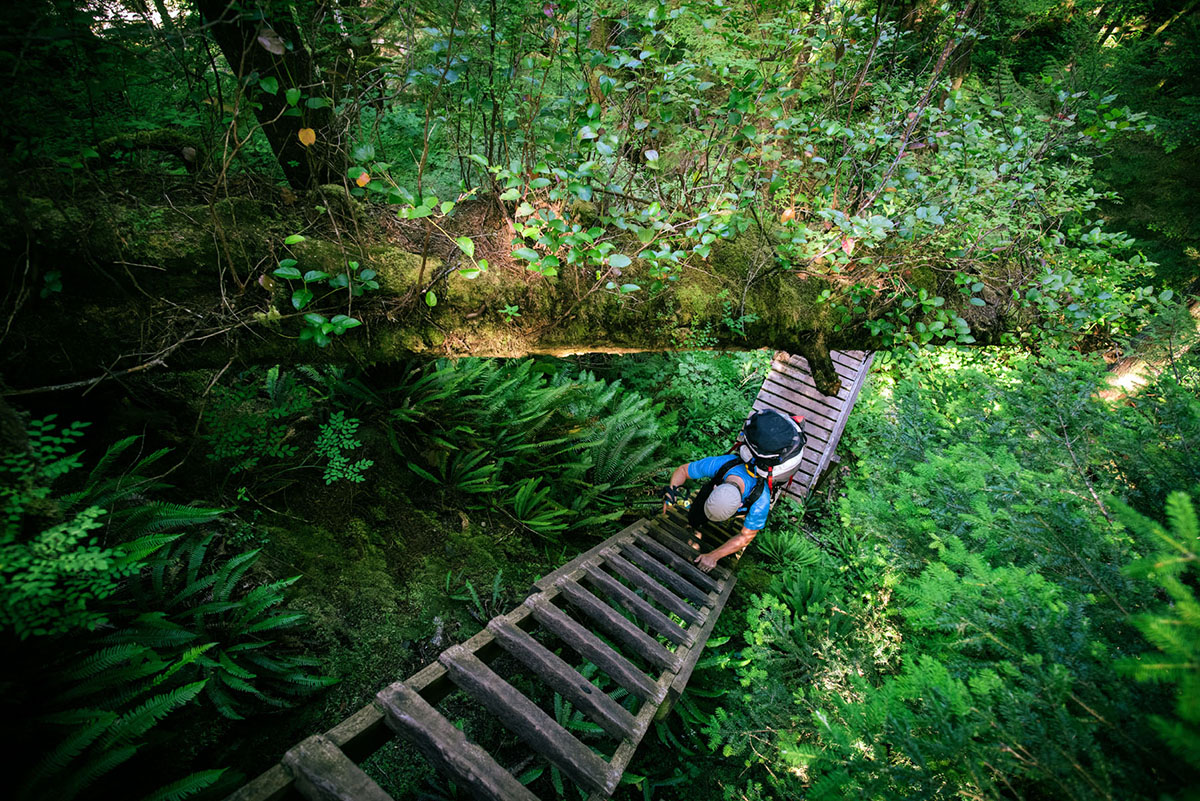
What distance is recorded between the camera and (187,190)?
2.78 metres

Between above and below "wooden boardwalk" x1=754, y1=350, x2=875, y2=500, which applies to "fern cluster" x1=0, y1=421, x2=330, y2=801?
above

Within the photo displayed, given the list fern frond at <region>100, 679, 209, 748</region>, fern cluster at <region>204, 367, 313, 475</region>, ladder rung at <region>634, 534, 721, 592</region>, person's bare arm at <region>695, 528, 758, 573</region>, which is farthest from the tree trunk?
person's bare arm at <region>695, 528, 758, 573</region>

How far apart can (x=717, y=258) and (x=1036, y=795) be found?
4521 millimetres

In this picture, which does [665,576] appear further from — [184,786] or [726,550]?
[184,786]

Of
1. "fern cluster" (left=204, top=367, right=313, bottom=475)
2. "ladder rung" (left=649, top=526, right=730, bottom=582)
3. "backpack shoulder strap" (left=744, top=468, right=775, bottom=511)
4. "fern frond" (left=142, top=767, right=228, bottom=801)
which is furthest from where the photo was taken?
"ladder rung" (left=649, top=526, right=730, bottom=582)

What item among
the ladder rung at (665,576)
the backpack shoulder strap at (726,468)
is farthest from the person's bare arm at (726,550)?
the backpack shoulder strap at (726,468)

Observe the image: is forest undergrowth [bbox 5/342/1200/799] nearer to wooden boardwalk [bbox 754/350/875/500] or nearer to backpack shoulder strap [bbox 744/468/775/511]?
backpack shoulder strap [bbox 744/468/775/511]

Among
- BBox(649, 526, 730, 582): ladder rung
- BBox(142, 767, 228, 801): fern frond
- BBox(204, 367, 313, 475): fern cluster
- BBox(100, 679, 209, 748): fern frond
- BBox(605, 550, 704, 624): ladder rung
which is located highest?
BBox(204, 367, 313, 475): fern cluster

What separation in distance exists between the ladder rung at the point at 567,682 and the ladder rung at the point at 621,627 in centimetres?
53

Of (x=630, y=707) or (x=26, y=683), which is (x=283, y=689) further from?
(x=630, y=707)

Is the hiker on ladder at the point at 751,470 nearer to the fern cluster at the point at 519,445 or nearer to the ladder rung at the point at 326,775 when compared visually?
the fern cluster at the point at 519,445

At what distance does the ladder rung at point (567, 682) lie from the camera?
270 cm

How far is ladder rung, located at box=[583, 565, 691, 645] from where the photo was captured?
3629 millimetres

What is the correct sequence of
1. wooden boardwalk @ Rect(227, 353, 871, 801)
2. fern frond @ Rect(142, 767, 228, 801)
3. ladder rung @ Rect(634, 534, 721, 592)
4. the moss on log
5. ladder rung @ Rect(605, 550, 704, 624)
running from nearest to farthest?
fern frond @ Rect(142, 767, 228, 801) → wooden boardwalk @ Rect(227, 353, 871, 801) → the moss on log → ladder rung @ Rect(605, 550, 704, 624) → ladder rung @ Rect(634, 534, 721, 592)
